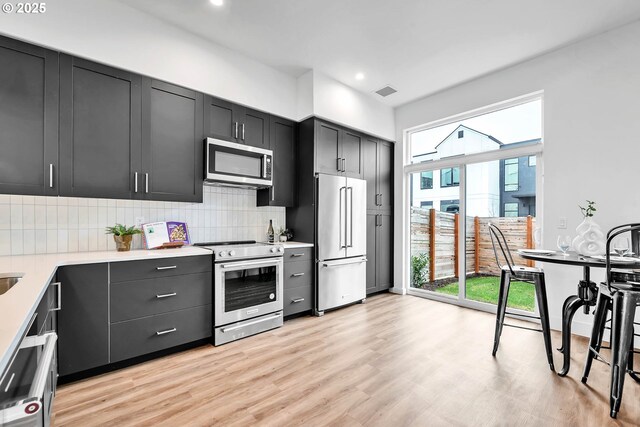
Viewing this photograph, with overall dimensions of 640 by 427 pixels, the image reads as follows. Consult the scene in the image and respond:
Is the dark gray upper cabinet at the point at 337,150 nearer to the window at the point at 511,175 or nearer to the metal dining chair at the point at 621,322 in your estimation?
the window at the point at 511,175

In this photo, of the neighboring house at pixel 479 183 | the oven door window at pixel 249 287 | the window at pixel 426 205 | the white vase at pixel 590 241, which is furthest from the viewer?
the window at pixel 426 205

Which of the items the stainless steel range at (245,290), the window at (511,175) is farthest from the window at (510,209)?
the stainless steel range at (245,290)

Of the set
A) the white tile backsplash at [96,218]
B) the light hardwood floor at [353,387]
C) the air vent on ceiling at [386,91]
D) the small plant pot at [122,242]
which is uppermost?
the air vent on ceiling at [386,91]

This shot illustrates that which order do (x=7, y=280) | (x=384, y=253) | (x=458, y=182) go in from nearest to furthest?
1. (x=7, y=280)
2. (x=458, y=182)
3. (x=384, y=253)

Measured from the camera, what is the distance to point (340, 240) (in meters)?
3.87

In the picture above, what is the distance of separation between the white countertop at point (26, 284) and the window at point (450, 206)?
3.26 metres

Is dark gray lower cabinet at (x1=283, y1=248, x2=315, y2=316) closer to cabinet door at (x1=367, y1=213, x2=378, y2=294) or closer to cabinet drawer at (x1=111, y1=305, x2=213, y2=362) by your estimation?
cabinet drawer at (x1=111, y1=305, x2=213, y2=362)

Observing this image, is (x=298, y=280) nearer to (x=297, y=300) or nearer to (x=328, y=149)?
(x=297, y=300)

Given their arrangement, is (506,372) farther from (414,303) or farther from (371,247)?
(371,247)

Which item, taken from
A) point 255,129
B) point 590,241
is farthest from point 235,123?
point 590,241

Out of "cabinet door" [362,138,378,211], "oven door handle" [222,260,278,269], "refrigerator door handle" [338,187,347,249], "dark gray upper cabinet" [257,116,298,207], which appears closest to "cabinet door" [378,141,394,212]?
"cabinet door" [362,138,378,211]

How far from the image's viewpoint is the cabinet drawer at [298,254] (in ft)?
11.1

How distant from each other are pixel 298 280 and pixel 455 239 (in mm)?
2280

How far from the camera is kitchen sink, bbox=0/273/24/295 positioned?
1.66 metres
